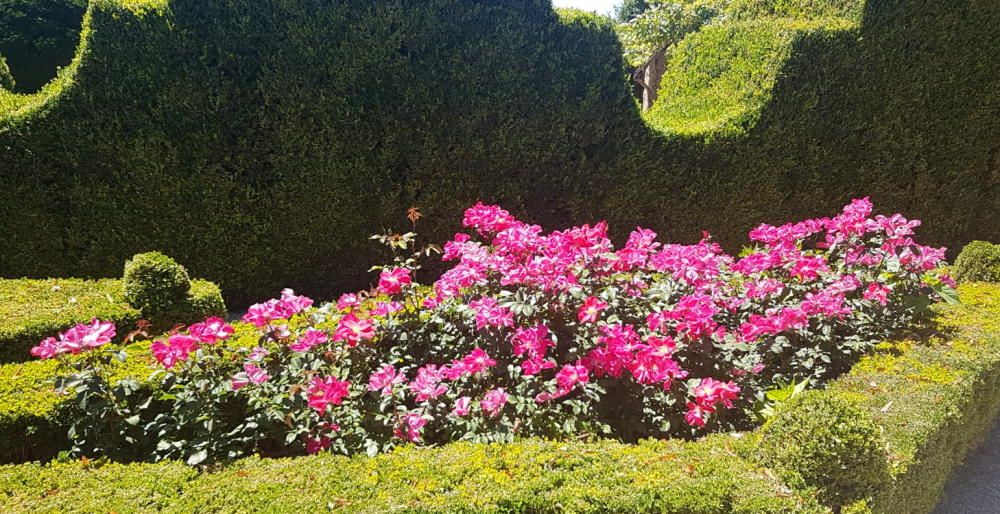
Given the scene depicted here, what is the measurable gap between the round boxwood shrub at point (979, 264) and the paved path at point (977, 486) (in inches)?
56.8

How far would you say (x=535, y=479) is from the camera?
206 centimetres

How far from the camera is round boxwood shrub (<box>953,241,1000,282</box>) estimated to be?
4.54 metres

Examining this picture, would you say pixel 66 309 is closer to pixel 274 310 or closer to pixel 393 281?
pixel 274 310

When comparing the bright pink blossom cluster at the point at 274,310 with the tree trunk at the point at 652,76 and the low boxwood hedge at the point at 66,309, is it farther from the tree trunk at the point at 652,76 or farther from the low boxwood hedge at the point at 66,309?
the tree trunk at the point at 652,76

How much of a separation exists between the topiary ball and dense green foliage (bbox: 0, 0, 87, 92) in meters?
11.7

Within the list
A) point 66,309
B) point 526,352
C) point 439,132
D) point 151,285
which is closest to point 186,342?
point 526,352

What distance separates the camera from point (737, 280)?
12.4 feet

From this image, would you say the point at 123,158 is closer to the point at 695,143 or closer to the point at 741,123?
the point at 695,143

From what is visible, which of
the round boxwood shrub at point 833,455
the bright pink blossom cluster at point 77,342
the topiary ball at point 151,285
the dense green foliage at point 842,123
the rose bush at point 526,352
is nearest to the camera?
the round boxwood shrub at point 833,455

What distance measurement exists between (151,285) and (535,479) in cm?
356

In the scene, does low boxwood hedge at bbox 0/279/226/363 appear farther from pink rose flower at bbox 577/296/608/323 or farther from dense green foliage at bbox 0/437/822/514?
pink rose flower at bbox 577/296/608/323

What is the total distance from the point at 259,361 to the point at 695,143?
17.5 ft

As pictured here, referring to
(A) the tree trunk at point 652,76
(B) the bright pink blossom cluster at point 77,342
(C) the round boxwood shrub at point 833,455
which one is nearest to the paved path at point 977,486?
(C) the round boxwood shrub at point 833,455

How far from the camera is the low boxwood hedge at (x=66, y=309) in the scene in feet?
12.2
